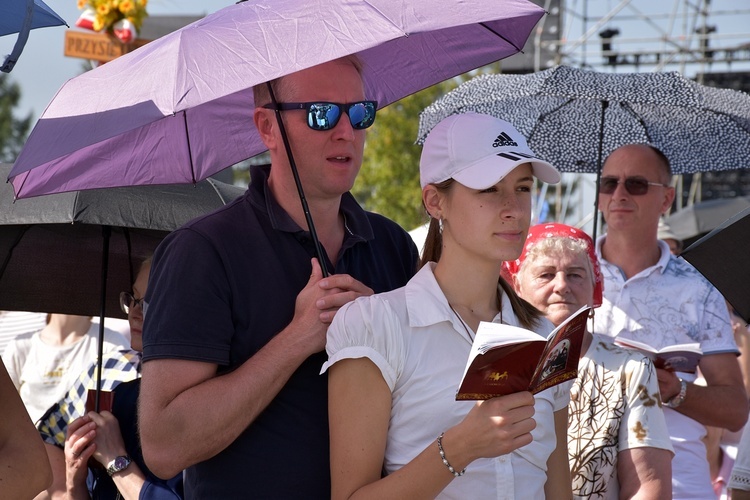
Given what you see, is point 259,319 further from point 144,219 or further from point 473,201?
point 144,219

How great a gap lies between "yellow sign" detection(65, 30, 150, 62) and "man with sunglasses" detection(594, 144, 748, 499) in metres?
4.83

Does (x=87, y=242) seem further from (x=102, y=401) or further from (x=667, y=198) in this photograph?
(x=667, y=198)

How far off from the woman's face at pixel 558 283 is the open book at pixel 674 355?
316mm

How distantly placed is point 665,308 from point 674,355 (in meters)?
0.55

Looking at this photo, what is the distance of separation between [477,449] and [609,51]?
17484 millimetres

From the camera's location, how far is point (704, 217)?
12406 millimetres

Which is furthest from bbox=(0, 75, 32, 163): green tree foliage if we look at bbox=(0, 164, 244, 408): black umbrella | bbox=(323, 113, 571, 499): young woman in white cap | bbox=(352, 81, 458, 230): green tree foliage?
bbox=(323, 113, 571, 499): young woman in white cap

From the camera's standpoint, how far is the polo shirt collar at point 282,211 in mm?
3098

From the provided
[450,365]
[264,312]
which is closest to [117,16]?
[264,312]

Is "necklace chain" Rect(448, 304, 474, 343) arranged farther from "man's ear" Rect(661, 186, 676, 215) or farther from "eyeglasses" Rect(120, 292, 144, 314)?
"man's ear" Rect(661, 186, 676, 215)

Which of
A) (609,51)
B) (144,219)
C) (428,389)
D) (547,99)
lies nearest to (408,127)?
(609,51)

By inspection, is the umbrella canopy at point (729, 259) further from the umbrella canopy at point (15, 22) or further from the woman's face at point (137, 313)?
the woman's face at point (137, 313)

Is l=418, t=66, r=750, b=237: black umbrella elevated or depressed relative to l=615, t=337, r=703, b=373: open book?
elevated

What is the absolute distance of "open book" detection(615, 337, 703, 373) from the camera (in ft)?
13.4
